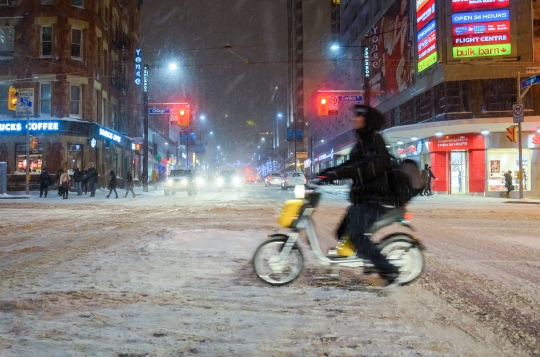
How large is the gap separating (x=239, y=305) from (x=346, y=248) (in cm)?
136

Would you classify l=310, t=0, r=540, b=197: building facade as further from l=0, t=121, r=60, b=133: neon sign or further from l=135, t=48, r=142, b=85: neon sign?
l=0, t=121, r=60, b=133: neon sign

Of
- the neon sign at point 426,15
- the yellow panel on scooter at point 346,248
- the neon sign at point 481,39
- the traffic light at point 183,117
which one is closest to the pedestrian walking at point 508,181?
the neon sign at point 481,39

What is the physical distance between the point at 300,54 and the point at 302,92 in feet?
35.1

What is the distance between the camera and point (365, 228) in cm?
503

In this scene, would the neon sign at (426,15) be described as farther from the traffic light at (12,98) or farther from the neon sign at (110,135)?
the traffic light at (12,98)

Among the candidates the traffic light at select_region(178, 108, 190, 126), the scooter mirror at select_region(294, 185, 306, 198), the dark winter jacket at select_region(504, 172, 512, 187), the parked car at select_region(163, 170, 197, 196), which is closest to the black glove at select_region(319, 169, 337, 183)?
the scooter mirror at select_region(294, 185, 306, 198)

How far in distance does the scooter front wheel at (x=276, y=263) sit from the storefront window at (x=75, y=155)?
3105cm

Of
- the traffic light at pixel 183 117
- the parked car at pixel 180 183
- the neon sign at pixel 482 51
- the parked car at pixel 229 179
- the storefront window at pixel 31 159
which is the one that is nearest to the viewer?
the neon sign at pixel 482 51

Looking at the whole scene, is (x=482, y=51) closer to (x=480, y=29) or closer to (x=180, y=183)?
(x=480, y=29)

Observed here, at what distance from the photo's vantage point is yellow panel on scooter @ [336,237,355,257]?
5.12 metres

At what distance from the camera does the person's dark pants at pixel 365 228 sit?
5020 millimetres

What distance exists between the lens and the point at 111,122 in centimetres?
3978

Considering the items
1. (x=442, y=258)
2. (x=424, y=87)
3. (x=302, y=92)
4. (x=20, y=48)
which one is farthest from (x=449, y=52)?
(x=302, y=92)

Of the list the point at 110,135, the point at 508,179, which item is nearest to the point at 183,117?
the point at 110,135
